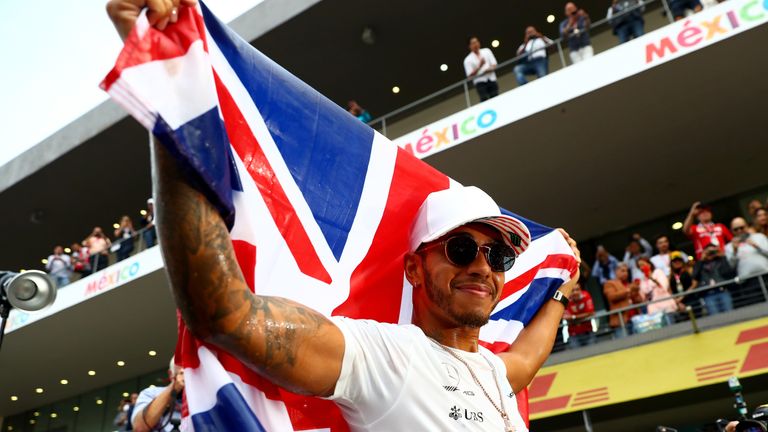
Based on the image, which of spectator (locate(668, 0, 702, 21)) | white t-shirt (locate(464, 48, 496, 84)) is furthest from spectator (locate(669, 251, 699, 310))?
white t-shirt (locate(464, 48, 496, 84))

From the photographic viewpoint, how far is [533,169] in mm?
10750

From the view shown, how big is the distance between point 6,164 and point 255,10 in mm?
8561

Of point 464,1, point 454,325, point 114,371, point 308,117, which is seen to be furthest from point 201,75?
point 114,371

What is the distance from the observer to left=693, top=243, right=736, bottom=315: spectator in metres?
7.79

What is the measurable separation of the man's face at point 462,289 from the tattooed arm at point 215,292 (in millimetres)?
586

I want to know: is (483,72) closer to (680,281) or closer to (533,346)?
(680,281)

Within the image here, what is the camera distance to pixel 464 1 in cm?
1251

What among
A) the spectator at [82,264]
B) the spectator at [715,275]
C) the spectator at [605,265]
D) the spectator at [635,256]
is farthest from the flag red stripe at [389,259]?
the spectator at [82,264]

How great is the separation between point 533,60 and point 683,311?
4182 mm

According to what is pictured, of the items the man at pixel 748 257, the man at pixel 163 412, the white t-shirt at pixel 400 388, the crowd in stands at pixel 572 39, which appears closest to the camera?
the white t-shirt at pixel 400 388

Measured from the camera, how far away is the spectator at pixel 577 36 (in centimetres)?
943

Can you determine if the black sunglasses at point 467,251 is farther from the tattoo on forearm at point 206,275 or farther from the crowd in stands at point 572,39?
the crowd in stands at point 572,39

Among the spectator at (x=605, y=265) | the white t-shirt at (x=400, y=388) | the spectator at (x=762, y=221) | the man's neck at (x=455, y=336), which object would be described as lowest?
the white t-shirt at (x=400, y=388)

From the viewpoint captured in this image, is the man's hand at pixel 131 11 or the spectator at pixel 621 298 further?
the spectator at pixel 621 298
